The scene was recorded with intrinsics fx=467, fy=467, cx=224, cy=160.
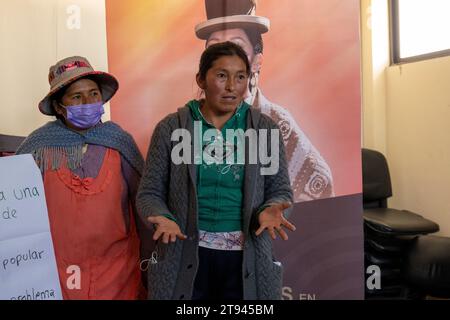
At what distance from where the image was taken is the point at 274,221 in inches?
45.8

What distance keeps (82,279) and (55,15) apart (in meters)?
1.01

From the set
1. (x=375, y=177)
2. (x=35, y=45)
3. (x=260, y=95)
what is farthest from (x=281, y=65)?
(x=375, y=177)

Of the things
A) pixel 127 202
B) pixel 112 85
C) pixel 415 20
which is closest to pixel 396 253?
pixel 415 20

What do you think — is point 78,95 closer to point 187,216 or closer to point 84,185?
point 84,185

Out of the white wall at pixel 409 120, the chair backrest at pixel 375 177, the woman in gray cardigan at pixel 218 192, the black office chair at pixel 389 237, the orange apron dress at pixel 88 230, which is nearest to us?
the woman in gray cardigan at pixel 218 192

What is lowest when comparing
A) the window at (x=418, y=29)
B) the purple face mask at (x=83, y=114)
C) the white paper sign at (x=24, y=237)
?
the white paper sign at (x=24, y=237)

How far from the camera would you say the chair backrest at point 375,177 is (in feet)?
8.19

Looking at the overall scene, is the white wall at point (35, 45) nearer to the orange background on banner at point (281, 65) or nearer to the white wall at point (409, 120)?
the orange background on banner at point (281, 65)

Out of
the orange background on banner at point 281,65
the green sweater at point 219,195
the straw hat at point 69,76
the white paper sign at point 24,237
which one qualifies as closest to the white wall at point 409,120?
the orange background on banner at point 281,65

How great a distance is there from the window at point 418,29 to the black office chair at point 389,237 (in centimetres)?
61

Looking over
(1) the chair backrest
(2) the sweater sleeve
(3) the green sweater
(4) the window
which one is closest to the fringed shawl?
(2) the sweater sleeve

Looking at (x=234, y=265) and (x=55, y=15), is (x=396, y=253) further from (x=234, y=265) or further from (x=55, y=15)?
(x=55, y=15)

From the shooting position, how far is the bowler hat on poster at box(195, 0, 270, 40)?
1690 mm

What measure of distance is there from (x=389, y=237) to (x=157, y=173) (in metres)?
1.43
